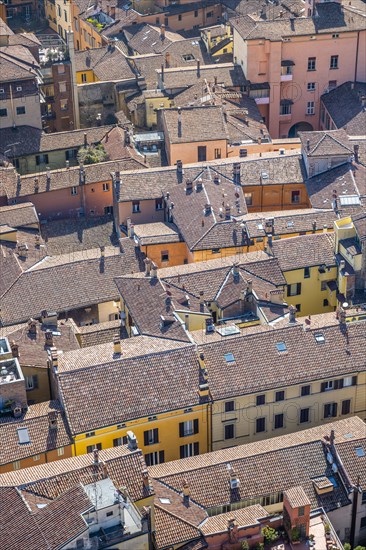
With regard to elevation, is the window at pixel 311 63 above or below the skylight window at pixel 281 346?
above

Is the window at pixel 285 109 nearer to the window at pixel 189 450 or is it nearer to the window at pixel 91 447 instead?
the window at pixel 189 450

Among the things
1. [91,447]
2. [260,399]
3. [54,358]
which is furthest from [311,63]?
[91,447]

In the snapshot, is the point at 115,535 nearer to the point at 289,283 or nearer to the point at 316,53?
the point at 289,283

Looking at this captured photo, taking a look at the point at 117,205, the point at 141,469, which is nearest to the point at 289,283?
the point at 117,205

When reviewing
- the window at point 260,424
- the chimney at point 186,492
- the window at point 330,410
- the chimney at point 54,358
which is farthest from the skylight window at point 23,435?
the window at point 330,410

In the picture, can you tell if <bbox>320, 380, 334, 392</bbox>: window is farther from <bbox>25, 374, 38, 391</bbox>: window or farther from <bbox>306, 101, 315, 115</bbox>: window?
<bbox>306, 101, 315, 115</bbox>: window
